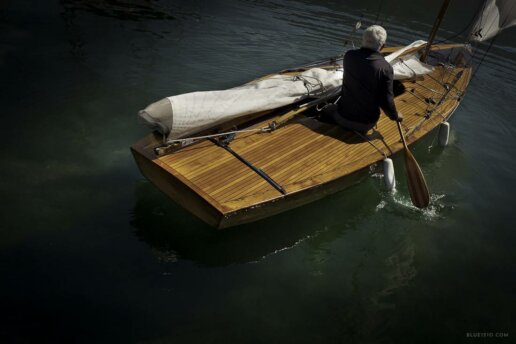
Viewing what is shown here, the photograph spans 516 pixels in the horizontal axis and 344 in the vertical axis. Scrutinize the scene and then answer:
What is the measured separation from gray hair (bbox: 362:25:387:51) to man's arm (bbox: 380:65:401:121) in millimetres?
465

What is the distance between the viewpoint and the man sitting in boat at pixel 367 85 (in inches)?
236

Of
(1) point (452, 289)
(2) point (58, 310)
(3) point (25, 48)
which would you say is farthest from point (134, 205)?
(3) point (25, 48)

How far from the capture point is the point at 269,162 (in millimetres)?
5934

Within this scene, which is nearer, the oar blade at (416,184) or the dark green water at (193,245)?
the dark green water at (193,245)

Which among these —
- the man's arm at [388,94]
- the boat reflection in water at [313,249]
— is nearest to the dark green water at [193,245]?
the boat reflection in water at [313,249]

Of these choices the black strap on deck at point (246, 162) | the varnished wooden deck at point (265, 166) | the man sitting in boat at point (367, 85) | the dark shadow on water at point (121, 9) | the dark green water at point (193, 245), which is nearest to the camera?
the dark green water at point (193, 245)

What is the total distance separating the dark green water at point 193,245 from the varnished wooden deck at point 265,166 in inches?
37.3

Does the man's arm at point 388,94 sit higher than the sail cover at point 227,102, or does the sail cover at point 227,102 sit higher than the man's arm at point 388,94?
the man's arm at point 388,94

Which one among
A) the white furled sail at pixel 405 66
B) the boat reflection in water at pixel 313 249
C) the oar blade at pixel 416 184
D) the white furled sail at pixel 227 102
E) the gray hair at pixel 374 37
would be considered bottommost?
the boat reflection in water at pixel 313 249

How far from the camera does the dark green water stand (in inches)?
185

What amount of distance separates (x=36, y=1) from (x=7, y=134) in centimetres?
981

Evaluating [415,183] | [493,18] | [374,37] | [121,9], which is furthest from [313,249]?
[121,9]

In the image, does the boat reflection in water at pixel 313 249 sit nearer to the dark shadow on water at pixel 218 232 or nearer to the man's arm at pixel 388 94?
the dark shadow on water at pixel 218 232

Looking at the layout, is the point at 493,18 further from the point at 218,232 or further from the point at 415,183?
the point at 218,232
